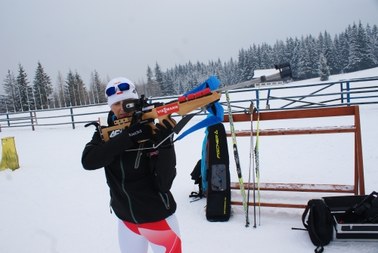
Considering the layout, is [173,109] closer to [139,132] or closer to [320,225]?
[139,132]

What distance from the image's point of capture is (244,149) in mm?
6953

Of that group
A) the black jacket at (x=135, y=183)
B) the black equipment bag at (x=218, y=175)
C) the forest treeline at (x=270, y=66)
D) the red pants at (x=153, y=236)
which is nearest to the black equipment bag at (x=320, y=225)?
the black equipment bag at (x=218, y=175)

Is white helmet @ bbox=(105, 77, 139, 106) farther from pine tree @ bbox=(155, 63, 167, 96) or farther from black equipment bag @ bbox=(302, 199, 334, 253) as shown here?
pine tree @ bbox=(155, 63, 167, 96)

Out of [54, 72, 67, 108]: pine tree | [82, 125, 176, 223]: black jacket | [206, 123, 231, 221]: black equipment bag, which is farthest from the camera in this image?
[54, 72, 67, 108]: pine tree

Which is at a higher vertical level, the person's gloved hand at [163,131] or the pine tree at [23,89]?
the pine tree at [23,89]

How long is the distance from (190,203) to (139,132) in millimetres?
2758

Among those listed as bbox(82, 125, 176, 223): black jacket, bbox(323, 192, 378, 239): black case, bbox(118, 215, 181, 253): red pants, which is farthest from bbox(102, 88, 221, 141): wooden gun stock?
bbox(323, 192, 378, 239): black case

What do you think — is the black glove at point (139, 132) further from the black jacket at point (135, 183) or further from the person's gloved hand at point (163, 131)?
the black jacket at point (135, 183)

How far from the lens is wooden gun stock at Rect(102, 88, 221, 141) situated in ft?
5.70

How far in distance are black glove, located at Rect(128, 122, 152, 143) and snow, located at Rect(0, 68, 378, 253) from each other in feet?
6.10

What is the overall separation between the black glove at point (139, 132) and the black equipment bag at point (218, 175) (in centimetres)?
198

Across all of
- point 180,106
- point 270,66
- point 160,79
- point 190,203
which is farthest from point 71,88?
point 180,106

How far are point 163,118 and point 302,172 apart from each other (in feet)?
12.8

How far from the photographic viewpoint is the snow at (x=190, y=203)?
10.2 ft
